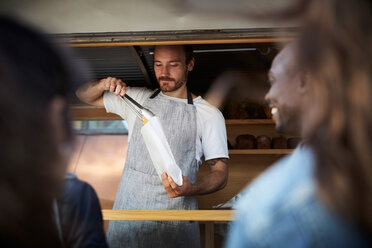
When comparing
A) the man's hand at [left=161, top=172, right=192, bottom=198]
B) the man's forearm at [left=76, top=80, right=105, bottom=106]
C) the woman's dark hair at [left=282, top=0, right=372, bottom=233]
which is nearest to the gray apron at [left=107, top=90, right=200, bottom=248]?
the man's hand at [left=161, top=172, right=192, bottom=198]

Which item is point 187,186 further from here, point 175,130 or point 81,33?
point 81,33

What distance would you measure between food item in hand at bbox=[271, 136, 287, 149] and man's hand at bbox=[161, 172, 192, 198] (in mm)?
1857

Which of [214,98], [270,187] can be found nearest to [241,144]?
[214,98]

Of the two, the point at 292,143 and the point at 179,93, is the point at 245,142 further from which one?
the point at 179,93

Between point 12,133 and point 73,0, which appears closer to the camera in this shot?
point 12,133

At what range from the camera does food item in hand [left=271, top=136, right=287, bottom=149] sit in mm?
3604

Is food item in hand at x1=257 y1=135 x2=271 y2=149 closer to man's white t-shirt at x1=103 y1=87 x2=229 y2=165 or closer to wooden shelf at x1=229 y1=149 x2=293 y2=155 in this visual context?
wooden shelf at x1=229 y1=149 x2=293 y2=155

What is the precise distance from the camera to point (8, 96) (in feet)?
2.18

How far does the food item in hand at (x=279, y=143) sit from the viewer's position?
3.60 meters

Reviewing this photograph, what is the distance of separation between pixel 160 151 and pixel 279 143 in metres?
2.00

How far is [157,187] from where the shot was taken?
83.9 inches

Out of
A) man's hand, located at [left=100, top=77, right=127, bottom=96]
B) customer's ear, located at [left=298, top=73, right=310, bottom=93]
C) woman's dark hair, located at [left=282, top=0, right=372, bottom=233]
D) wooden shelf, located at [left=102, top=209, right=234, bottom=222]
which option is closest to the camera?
woman's dark hair, located at [left=282, top=0, right=372, bottom=233]

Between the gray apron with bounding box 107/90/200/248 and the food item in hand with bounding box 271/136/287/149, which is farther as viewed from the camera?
the food item in hand with bounding box 271/136/287/149

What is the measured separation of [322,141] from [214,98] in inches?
123
